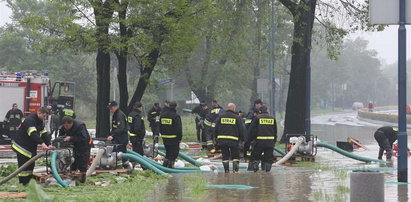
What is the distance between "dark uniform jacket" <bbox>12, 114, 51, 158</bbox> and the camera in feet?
48.5

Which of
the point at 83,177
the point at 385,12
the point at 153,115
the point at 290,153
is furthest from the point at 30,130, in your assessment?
the point at 153,115

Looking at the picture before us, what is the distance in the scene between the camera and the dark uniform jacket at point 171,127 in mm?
18125

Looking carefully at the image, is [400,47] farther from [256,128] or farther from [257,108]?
[257,108]

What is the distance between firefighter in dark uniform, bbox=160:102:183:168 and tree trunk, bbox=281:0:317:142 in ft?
41.6

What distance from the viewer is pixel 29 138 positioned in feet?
48.9

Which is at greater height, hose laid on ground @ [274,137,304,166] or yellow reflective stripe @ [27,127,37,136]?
yellow reflective stripe @ [27,127,37,136]

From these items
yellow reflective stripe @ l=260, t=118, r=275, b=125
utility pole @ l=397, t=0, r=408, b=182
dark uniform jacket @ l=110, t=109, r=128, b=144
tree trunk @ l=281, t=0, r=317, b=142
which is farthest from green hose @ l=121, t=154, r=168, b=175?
tree trunk @ l=281, t=0, r=317, b=142

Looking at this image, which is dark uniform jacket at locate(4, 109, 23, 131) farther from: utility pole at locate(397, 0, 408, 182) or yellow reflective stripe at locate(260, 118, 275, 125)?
utility pole at locate(397, 0, 408, 182)

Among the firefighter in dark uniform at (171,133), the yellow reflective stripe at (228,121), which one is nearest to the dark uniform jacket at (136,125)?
the firefighter in dark uniform at (171,133)

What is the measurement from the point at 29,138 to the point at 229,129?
14.6ft

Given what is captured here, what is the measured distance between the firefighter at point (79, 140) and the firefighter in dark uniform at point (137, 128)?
341cm

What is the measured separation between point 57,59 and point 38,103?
35761 millimetres

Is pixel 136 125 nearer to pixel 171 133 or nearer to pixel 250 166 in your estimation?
pixel 171 133

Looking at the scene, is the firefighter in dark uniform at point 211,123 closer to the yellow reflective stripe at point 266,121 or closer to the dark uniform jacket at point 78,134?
the yellow reflective stripe at point 266,121
